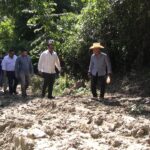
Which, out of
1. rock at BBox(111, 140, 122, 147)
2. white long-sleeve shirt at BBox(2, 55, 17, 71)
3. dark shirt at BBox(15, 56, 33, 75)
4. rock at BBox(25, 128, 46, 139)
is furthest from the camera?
white long-sleeve shirt at BBox(2, 55, 17, 71)

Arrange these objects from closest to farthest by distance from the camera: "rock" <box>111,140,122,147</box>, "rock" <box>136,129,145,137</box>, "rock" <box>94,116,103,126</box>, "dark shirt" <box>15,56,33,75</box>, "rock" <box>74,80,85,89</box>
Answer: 1. "rock" <box>111,140,122,147</box>
2. "rock" <box>136,129,145,137</box>
3. "rock" <box>94,116,103,126</box>
4. "dark shirt" <box>15,56,33,75</box>
5. "rock" <box>74,80,85,89</box>

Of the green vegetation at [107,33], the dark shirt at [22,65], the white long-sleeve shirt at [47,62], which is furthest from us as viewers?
the green vegetation at [107,33]

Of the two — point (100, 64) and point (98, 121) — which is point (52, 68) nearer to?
point (100, 64)

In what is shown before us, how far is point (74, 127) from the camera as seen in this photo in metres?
9.70

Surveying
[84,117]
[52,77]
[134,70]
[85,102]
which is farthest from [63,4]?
[84,117]

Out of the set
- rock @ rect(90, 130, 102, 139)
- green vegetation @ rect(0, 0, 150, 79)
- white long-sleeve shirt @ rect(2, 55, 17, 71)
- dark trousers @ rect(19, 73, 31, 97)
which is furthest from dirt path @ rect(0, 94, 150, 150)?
green vegetation @ rect(0, 0, 150, 79)

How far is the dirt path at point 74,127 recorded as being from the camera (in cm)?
844

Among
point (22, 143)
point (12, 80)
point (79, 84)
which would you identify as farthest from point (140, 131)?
point (79, 84)

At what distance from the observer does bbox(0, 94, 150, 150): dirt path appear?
8438 millimetres

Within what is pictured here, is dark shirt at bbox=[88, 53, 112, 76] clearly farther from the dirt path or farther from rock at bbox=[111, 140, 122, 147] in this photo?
rock at bbox=[111, 140, 122, 147]

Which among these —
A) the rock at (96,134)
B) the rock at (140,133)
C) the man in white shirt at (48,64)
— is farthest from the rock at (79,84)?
the rock at (140,133)

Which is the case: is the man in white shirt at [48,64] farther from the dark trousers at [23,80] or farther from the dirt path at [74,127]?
the dirt path at [74,127]

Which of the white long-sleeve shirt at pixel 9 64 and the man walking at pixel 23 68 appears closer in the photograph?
the man walking at pixel 23 68

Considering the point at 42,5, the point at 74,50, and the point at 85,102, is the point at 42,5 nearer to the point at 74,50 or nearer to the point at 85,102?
the point at 74,50
